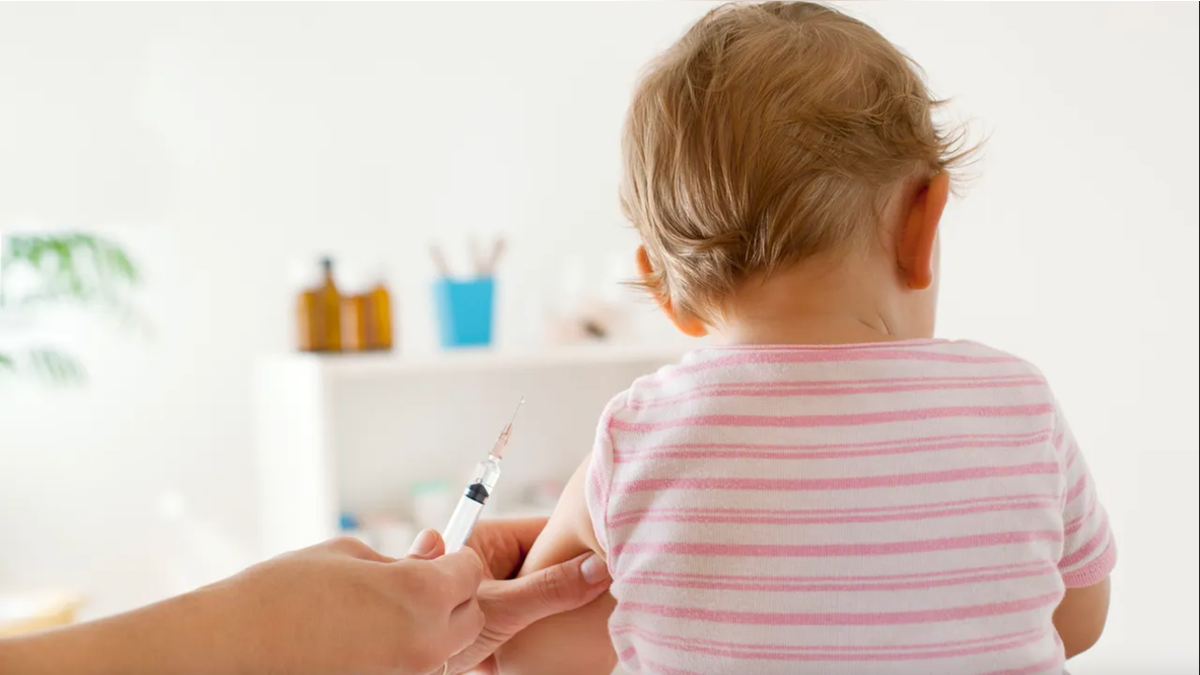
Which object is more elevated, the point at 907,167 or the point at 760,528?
the point at 907,167

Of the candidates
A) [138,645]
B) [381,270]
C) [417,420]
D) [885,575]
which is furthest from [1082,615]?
[417,420]

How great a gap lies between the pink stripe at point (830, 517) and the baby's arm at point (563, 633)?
0.11 metres

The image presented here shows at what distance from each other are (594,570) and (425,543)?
0.36 ft

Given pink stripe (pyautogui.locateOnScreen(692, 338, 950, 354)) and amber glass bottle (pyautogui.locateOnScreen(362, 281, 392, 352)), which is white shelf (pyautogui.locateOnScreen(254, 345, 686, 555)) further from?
pink stripe (pyautogui.locateOnScreen(692, 338, 950, 354))

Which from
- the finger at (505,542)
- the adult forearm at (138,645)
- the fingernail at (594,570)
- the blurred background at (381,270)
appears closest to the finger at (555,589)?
the fingernail at (594,570)

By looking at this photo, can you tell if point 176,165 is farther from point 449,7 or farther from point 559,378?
point 559,378

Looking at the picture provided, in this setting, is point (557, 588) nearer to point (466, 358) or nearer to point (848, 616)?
point (848, 616)

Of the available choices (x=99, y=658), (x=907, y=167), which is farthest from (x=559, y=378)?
(x=99, y=658)

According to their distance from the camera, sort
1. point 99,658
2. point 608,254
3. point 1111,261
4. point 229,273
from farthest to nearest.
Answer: point 608,254, point 229,273, point 1111,261, point 99,658

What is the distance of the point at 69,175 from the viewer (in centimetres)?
211

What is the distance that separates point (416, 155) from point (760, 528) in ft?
6.28

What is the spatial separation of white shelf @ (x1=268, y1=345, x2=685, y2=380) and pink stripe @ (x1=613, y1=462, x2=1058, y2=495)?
3.91 feet

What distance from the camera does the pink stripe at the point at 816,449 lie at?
0.58 m

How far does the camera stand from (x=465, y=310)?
6.21ft
